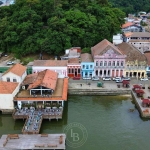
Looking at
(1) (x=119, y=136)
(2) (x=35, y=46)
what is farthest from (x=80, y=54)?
(1) (x=119, y=136)

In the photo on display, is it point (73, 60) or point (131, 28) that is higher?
point (131, 28)

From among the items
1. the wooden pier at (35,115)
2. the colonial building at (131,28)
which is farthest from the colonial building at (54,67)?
the colonial building at (131,28)

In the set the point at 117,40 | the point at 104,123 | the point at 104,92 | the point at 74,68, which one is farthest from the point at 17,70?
the point at 117,40

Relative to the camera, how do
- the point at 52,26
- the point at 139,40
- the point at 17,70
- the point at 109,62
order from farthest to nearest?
the point at 139,40 < the point at 52,26 < the point at 109,62 < the point at 17,70

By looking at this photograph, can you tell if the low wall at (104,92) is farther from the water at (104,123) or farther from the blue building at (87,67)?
the blue building at (87,67)

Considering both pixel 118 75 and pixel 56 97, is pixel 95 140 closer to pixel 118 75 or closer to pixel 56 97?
pixel 56 97

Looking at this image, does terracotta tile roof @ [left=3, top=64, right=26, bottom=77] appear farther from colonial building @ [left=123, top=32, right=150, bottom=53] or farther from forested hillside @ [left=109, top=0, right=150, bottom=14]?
forested hillside @ [left=109, top=0, right=150, bottom=14]

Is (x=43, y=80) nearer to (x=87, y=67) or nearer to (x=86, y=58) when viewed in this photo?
(x=87, y=67)
